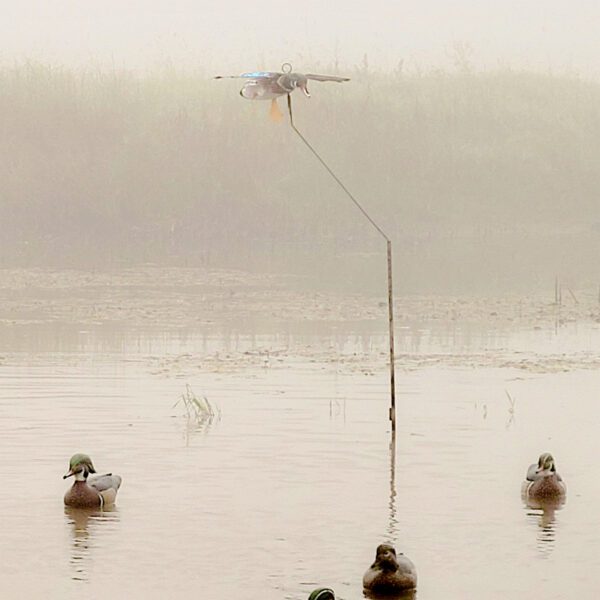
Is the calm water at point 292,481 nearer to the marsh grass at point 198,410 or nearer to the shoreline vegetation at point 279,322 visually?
the marsh grass at point 198,410

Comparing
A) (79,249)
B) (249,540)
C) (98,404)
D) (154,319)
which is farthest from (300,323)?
(79,249)

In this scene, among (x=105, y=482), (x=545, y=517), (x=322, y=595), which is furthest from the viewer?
(x=105, y=482)

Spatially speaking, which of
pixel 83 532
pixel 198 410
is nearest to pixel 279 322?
pixel 198 410

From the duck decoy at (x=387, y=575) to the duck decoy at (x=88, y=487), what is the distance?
478 cm

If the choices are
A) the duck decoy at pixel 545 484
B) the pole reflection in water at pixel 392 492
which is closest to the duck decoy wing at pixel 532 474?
the duck decoy at pixel 545 484

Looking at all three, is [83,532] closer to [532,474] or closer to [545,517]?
[545,517]

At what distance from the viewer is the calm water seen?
16.2 m

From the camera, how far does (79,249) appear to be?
Result: 9838cm

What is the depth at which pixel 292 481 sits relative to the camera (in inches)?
826

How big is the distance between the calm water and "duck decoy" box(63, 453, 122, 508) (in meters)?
0.16

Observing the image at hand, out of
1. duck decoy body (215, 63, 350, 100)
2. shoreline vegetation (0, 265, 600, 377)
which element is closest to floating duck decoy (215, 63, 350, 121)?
duck decoy body (215, 63, 350, 100)

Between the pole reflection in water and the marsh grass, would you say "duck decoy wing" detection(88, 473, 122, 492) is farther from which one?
the marsh grass

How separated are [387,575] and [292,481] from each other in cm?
588

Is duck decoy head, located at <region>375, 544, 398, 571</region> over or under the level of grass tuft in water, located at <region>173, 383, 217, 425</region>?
under
